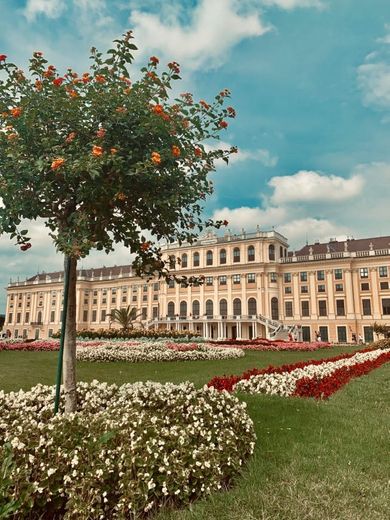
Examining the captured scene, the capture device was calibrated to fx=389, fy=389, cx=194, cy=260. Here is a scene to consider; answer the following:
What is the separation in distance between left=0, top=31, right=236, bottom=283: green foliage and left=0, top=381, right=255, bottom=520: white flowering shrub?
1.74 metres

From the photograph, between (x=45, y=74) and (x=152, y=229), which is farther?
(x=152, y=229)

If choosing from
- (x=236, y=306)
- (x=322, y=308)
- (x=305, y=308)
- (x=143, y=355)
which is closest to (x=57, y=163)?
(x=143, y=355)

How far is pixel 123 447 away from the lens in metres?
3.46

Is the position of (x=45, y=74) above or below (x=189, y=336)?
above

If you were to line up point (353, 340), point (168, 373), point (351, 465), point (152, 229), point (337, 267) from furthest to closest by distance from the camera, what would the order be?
1. point (337, 267)
2. point (353, 340)
3. point (168, 373)
4. point (152, 229)
5. point (351, 465)

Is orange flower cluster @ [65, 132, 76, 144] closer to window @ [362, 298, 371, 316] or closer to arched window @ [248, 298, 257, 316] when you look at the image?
window @ [362, 298, 371, 316]

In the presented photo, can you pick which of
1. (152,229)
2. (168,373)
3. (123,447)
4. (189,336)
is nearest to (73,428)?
(123,447)

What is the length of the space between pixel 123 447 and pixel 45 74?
3962 millimetres

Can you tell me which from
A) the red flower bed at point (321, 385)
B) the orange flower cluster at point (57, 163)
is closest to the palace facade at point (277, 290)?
the red flower bed at point (321, 385)

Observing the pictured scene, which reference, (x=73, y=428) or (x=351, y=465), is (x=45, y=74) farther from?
(x=351, y=465)

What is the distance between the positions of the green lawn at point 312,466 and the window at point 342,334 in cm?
4464

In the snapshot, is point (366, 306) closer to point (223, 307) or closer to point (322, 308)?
point (322, 308)

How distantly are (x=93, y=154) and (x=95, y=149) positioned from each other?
17 centimetres

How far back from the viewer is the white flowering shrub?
309 centimetres
